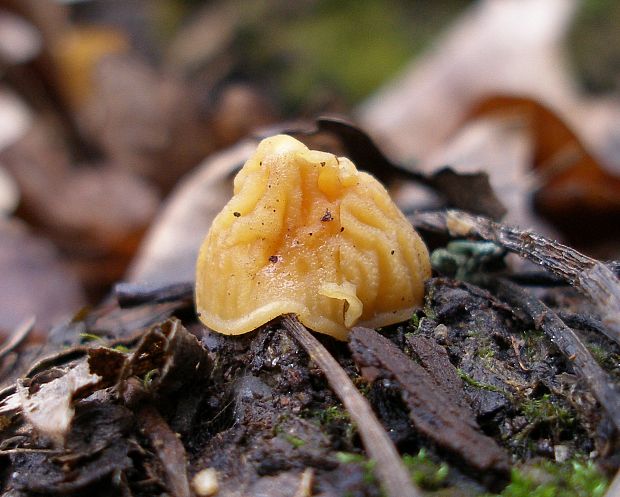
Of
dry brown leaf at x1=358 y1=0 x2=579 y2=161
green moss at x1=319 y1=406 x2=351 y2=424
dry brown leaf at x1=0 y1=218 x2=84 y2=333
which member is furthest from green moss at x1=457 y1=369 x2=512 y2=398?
dry brown leaf at x1=358 y1=0 x2=579 y2=161

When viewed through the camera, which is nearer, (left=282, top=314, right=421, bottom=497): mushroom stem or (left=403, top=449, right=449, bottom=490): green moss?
(left=282, top=314, right=421, bottom=497): mushroom stem

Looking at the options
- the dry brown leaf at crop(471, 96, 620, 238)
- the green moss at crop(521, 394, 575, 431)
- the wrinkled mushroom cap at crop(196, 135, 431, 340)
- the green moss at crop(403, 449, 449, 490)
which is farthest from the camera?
the dry brown leaf at crop(471, 96, 620, 238)

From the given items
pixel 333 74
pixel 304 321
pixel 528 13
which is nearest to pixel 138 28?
pixel 333 74

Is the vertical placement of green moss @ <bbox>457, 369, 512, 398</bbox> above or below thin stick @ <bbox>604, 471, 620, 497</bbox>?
above

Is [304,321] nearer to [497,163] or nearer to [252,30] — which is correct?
[497,163]

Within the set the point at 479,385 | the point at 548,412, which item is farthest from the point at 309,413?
the point at 548,412

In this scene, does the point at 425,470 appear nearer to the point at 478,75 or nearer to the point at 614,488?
the point at 614,488

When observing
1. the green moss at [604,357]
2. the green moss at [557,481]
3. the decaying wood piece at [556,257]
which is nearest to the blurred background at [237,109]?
the decaying wood piece at [556,257]

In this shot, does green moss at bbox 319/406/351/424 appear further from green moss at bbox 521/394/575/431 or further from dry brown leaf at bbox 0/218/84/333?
dry brown leaf at bbox 0/218/84/333

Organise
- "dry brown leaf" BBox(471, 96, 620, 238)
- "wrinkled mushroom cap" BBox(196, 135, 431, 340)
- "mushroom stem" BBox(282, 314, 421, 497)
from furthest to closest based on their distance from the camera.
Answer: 1. "dry brown leaf" BBox(471, 96, 620, 238)
2. "wrinkled mushroom cap" BBox(196, 135, 431, 340)
3. "mushroom stem" BBox(282, 314, 421, 497)
